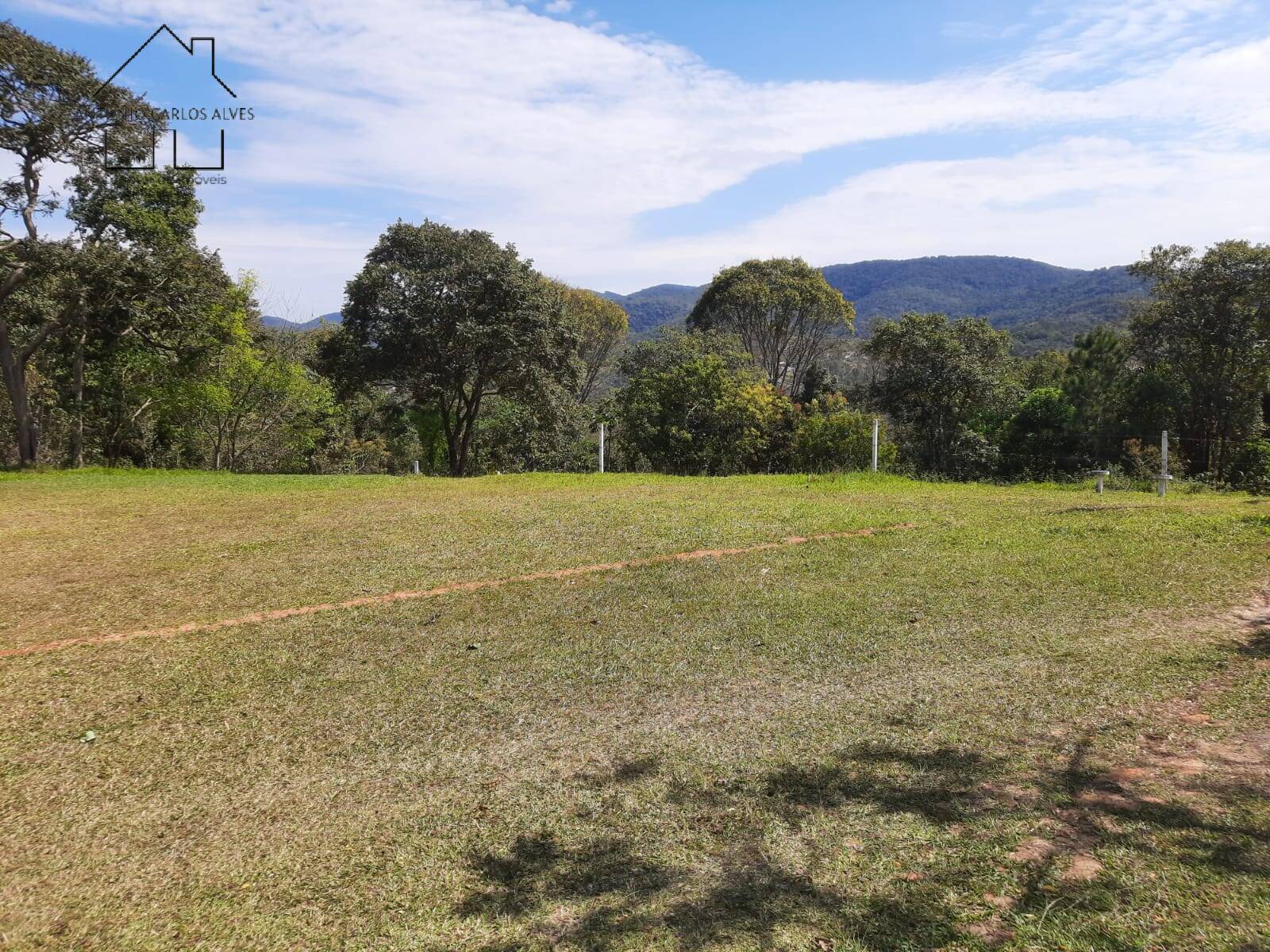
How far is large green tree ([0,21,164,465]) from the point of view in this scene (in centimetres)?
1388

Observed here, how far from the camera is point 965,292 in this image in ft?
335

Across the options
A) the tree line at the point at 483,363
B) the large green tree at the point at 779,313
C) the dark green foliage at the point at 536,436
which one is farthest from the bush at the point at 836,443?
the large green tree at the point at 779,313

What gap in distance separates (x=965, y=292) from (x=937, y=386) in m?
91.8

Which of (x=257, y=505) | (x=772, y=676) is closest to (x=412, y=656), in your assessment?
(x=772, y=676)

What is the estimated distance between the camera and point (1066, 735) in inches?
134

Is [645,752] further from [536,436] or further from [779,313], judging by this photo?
A: [779,313]

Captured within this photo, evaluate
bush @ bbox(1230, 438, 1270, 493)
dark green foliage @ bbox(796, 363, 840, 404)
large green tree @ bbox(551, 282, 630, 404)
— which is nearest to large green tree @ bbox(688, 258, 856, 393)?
dark green foliage @ bbox(796, 363, 840, 404)

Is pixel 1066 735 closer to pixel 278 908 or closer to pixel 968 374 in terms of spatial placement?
pixel 278 908

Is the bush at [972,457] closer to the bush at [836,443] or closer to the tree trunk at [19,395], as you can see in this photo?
the bush at [836,443]

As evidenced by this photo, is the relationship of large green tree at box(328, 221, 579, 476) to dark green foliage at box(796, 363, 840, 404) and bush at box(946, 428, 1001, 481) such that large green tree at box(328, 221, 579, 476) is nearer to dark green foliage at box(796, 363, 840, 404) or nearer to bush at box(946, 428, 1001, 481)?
bush at box(946, 428, 1001, 481)

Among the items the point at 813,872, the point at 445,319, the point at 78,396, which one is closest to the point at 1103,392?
the point at 445,319

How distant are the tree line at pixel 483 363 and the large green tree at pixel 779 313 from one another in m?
8.21

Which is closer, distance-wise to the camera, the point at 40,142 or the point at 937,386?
the point at 40,142

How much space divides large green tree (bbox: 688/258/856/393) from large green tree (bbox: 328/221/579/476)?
1375 cm
